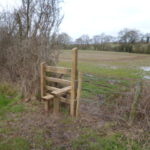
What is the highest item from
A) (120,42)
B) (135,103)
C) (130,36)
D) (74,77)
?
(130,36)

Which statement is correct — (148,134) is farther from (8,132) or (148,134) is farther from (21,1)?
(21,1)

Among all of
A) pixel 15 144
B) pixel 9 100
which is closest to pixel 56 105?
pixel 15 144

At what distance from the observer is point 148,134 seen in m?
2.55

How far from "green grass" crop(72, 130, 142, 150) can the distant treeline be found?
34.7 meters

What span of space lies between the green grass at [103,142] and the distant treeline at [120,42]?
3468cm

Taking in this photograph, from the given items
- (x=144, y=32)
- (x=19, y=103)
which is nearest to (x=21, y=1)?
(x=19, y=103)

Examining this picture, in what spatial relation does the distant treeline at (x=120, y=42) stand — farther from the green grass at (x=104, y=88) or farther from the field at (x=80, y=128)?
Result: the field at (x=80, y=128)

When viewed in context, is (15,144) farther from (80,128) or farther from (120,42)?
(120,42)

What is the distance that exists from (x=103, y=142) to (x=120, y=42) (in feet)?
145

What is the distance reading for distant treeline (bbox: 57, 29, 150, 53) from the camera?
37.7 m

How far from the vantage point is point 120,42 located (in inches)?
1661

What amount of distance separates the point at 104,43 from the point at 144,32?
1319 centimetres

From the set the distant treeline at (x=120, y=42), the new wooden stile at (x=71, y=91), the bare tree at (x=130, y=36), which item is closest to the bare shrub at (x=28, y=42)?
the new wooden stile at (x=71, y=91)

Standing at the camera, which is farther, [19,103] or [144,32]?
[144,32]
